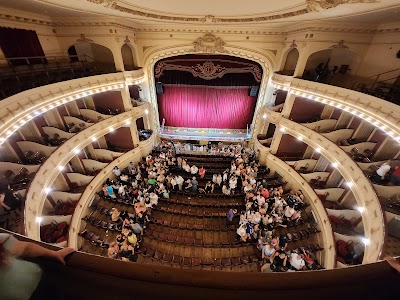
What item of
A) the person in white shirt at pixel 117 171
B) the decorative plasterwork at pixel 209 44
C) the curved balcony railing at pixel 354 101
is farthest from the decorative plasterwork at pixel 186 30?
the person in white shirt at pixel 117 171

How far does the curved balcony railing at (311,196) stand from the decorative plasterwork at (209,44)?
5791 mm

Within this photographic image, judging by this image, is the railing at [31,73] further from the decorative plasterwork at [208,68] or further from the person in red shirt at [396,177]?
the person in red shirt at [396,177]

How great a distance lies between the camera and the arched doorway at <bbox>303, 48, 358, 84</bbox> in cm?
994

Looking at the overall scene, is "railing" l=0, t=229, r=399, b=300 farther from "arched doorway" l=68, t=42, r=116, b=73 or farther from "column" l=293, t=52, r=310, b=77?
"arched doorway" l=68, t=42, r=116, b=73

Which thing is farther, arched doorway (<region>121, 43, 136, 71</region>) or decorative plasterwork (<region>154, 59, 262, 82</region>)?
decorative plasterwork (<region>154, 59, 262, 82</region>)

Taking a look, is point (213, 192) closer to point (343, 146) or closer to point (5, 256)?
point (343, 146)

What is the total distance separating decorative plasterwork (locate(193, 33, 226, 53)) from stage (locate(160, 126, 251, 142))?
212 inches

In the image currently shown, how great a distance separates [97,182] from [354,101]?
11.2 metres

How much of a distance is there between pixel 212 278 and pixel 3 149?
356 inches

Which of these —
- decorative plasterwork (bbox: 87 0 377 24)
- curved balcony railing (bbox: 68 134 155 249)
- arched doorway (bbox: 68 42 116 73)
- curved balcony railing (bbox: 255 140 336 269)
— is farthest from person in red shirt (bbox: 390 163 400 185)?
arched doorway (bbox: 68 42 116 73)

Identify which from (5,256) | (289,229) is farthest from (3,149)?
(289,229)

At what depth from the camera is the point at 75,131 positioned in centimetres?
891

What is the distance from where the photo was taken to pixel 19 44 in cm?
779

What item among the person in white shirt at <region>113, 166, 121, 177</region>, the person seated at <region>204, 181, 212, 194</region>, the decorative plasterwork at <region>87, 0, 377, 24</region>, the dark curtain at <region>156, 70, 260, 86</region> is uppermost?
the decorative plasterwork at <region>87, 0, 377, 24</region>
